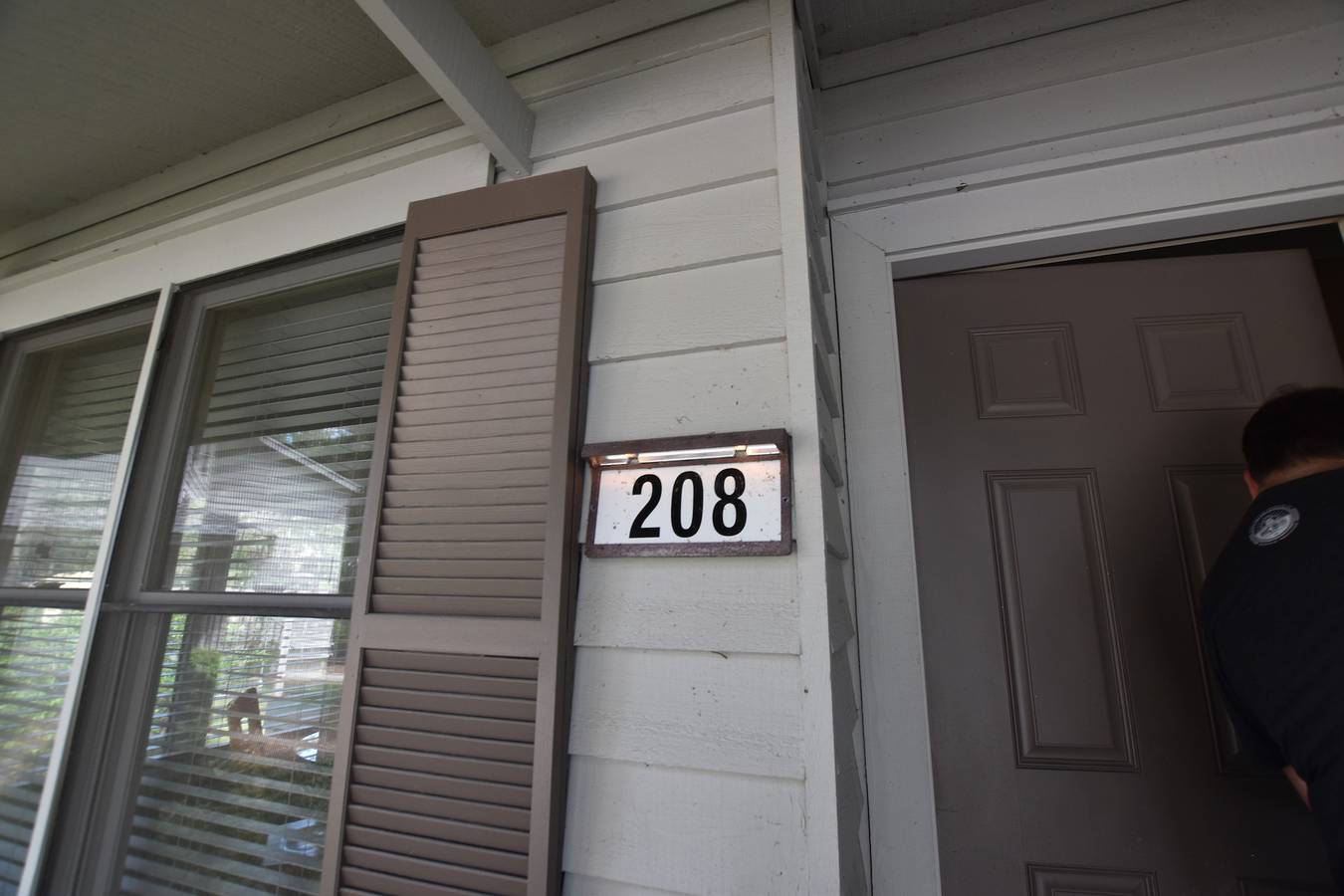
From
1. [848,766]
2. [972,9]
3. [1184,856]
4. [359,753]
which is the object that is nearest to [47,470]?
[359,753]

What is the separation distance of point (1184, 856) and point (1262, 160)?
4.02 feet

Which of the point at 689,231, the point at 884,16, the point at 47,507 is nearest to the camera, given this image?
the point at 689,231

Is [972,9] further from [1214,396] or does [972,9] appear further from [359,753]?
[359,753]

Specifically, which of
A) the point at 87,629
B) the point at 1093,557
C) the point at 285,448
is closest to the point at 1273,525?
the point at 1093,557

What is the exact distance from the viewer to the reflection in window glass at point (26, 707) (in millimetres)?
1525

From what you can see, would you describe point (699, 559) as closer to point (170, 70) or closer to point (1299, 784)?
point (1299, 784)

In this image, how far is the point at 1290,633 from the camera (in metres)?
0.78

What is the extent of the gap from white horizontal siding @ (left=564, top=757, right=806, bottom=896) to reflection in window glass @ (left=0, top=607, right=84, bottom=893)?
1.56 m

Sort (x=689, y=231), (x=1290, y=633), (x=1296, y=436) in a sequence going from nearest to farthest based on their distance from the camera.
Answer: (x=1290, y=633)
(x=1296, y=436)
(x=689, y=231)

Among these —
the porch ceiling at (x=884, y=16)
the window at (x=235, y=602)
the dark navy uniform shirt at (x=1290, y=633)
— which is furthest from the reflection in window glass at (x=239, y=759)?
the porch ceiling at (x=884, y=16)

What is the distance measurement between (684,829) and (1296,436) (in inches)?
42.7

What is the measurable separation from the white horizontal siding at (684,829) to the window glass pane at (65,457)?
1.69 meters

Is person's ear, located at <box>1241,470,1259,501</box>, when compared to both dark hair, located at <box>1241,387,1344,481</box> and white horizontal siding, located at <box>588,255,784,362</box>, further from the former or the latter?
white horizontal siding, located at <box>588,255,784,362</box>

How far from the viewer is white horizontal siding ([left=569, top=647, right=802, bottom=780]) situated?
77 cm
